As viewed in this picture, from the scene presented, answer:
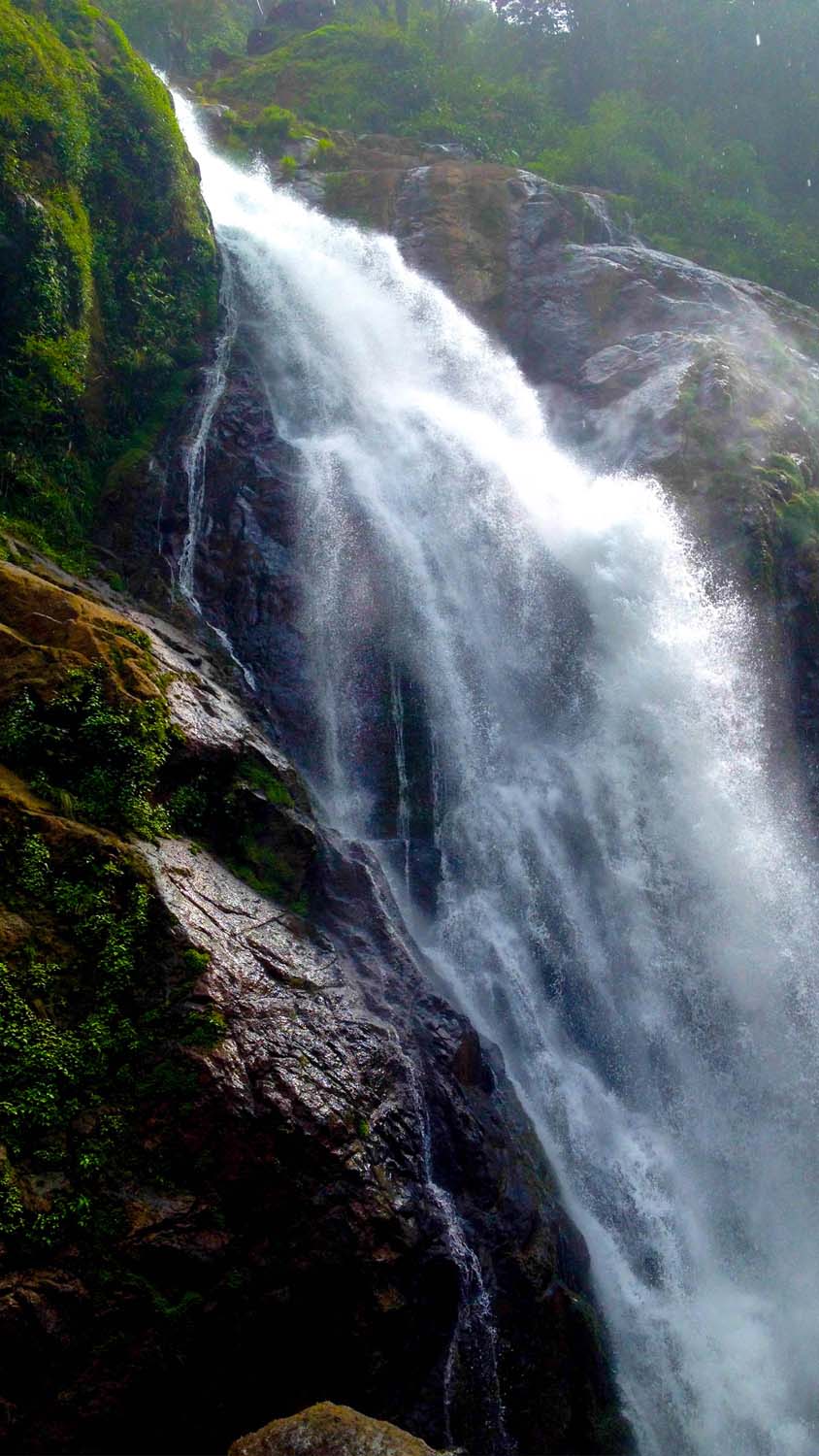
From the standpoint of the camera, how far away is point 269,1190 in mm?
7047

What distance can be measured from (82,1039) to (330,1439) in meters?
3.31

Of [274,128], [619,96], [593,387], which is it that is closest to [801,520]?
[593,387]

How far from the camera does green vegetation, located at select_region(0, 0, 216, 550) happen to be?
13641 mm

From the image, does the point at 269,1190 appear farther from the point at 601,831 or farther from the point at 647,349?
the point at 647,349

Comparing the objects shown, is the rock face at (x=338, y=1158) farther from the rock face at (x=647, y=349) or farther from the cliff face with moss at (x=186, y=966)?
the rock face at (x=647, y=349)

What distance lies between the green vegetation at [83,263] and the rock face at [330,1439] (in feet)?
36.3

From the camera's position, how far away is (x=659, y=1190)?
37.5ft

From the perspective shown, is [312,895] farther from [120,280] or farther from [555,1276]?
[120,280]

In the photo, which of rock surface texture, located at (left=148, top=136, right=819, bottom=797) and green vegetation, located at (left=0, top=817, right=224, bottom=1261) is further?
rock surface texture, located at (left=148, top=136, right=819, bottom=797)

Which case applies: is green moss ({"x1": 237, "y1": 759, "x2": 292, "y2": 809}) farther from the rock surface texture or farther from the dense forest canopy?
the dense forest canopy

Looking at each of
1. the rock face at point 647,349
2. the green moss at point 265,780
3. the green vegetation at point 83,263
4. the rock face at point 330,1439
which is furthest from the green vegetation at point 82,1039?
the rock face at point 647,349

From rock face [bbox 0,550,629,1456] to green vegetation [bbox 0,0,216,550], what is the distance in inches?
173

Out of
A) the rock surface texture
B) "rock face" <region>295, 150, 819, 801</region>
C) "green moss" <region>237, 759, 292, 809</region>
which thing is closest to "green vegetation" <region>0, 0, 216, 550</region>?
the rock surface texture

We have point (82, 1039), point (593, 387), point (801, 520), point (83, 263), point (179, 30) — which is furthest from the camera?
point (179, 30)
